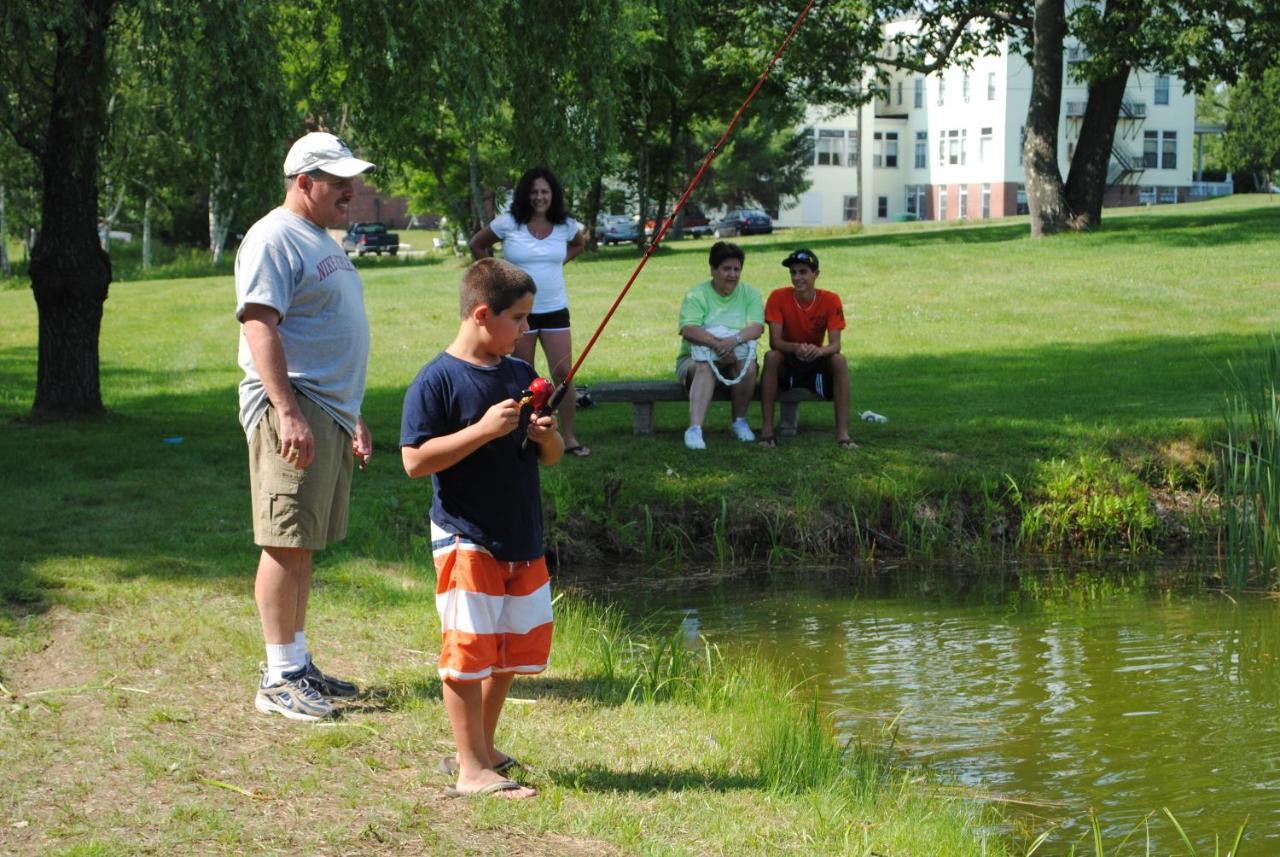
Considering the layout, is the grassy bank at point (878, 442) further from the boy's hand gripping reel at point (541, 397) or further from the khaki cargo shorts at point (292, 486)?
the boy's hand gripping reel at point (541, 397)

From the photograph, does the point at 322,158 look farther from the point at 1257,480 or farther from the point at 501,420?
the point at 1257,480

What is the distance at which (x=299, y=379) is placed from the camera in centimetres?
523

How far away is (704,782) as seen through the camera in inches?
189

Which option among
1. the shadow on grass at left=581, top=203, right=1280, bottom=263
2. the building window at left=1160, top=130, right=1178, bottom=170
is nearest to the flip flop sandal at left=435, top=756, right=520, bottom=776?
the shadow on grass at left=581, top=203, right=1280, bottom=263

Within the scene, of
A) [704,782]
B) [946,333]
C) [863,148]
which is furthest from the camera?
[863,148]

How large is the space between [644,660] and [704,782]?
5.52 ft

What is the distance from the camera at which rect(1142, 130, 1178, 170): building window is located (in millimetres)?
74812

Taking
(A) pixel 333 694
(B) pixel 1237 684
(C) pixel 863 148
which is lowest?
(B) pixel 1237 684

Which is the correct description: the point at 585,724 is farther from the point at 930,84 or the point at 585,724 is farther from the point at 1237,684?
the point at 930,84

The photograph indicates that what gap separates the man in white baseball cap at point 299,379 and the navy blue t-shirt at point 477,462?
77 cm

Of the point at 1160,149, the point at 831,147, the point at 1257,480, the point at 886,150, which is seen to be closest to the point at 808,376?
the point at 1257,480

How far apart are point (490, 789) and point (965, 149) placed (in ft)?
244

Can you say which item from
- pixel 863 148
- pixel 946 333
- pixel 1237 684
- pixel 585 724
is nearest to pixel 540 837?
pixel 585 724

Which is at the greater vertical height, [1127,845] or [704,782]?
[704,782]
